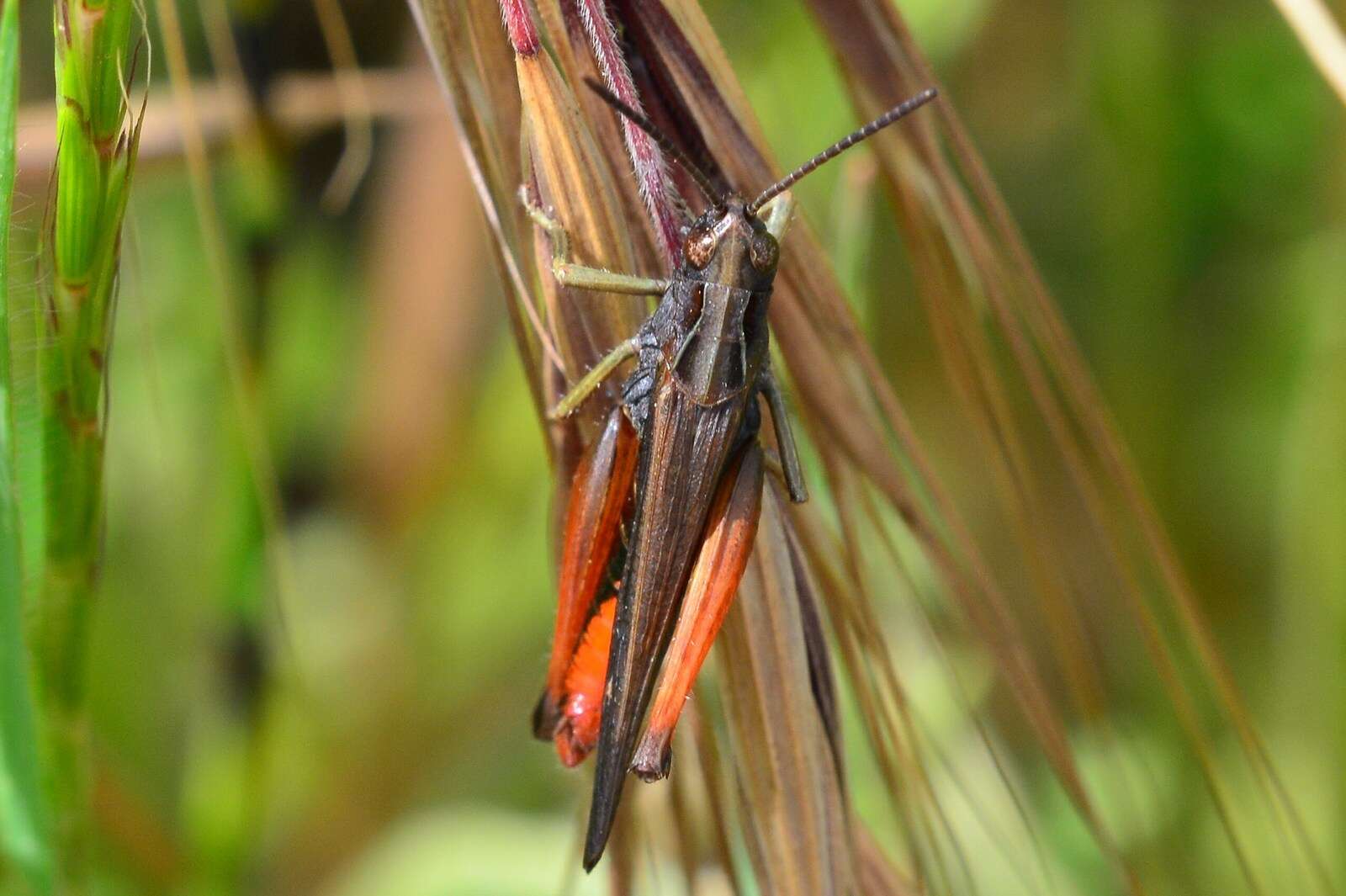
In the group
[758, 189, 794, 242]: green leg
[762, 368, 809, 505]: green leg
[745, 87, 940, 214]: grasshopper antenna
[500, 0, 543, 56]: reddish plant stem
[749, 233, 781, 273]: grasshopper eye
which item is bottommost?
[762, 368, 809, 505]: green leg

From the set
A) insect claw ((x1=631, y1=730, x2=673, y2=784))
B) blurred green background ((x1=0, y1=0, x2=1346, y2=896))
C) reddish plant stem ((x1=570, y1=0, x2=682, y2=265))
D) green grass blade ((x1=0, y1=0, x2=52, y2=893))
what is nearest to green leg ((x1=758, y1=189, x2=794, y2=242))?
reddish plant stem ((x1=570, y1=0, x2=682, y2=265))

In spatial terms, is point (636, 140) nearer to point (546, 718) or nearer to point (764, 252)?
point (764, 252)

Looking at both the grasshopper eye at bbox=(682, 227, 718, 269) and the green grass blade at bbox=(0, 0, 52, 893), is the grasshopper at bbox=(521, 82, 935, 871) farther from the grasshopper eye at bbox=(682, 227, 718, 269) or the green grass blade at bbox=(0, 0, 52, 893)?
the green grass blade at bbox=(0, 0, 52, 893)

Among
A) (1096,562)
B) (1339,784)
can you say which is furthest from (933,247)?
(1096,562)

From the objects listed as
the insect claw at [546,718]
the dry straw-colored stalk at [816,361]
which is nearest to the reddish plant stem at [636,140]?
the dry straw-colored stalk at [816,361]

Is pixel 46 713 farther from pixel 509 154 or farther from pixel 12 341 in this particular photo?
pixel 509 154

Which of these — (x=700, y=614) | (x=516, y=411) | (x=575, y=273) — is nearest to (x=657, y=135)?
(x=575, y=273)
